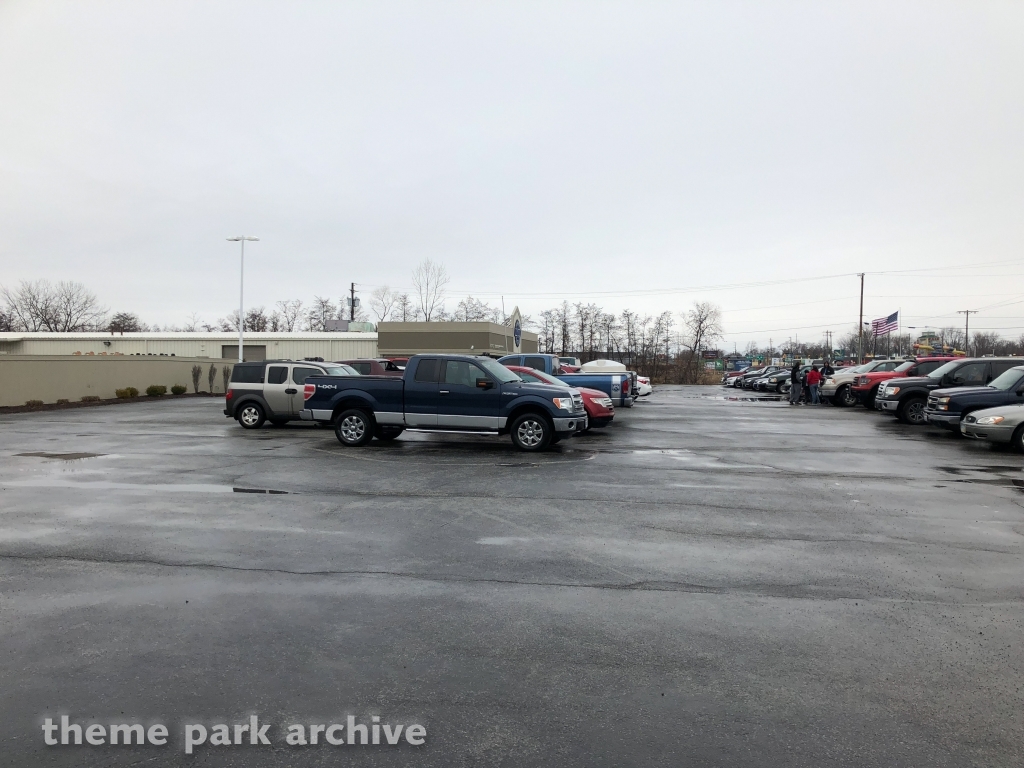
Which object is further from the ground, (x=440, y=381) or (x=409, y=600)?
(x=440, y=381)

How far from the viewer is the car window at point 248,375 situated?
1884 centimetres

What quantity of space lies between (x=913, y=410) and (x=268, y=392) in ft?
60.4

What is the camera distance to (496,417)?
45.6 feet

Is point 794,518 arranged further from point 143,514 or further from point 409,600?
point 143,514

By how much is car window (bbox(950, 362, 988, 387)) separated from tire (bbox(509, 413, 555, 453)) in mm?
13617

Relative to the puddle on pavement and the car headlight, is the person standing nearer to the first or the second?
the car headlight

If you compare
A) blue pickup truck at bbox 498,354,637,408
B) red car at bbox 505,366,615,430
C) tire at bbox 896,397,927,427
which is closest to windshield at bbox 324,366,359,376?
blue pickup truck at bbox 498,354,637,408

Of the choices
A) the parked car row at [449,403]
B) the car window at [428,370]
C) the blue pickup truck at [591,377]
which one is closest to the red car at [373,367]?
the blue pickup truck at [591,377]

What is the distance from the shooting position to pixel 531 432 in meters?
13.9

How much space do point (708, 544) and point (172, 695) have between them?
500cm

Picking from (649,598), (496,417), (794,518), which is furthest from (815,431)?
(649,598)

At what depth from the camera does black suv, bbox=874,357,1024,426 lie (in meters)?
20.2

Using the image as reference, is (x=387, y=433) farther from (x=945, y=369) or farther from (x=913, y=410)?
(x=945, y=369)

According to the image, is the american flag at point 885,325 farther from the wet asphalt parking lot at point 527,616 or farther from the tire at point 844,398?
the wet asphalt parking lot at point 527,616
